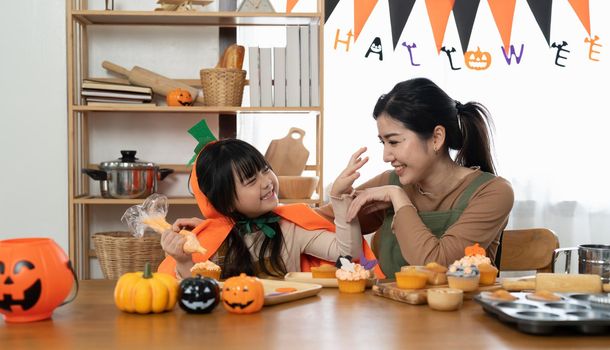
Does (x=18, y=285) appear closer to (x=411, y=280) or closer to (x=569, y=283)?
(x=411, y=280)

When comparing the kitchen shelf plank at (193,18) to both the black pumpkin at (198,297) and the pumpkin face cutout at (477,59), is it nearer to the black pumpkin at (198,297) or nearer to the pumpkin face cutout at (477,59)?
the pumpkin face cutout at (477,59)

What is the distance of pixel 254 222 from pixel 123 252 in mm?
1235

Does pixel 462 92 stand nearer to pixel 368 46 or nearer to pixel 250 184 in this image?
pixel 368 46

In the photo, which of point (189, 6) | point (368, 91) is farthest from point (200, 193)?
point (368, 91)

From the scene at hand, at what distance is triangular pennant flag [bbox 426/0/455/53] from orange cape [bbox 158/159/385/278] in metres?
1.90

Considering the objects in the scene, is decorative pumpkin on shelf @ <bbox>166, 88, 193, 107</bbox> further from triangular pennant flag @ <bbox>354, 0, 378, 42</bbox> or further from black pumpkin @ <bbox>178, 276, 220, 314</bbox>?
black pumpkin @ <bbox>178, 276, 220, 314</bbox>

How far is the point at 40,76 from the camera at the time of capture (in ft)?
11.4

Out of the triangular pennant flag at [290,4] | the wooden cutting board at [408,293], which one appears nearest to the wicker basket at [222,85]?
the triangular pennant flag at [290,4]

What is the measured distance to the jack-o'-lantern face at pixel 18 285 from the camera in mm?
Answer: 1216

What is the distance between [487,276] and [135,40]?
251 centimetres

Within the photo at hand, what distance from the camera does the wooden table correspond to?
1.11 metres

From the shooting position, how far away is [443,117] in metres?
2.10

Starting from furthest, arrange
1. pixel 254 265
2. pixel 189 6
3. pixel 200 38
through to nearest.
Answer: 1. pixel 200 38
2. pixel 189 6
3. pixel 254 265

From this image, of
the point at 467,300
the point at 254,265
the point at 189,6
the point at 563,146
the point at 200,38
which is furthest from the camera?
the point at 563,146
